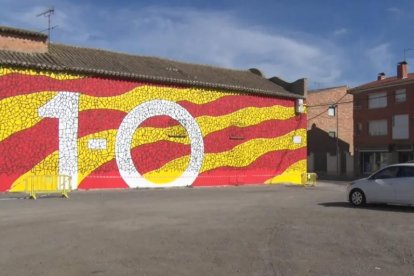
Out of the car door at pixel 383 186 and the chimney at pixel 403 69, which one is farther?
the chimney at pixel 403 69

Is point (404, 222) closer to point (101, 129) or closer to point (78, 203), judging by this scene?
point (78, 203)

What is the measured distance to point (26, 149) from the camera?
2430 cm

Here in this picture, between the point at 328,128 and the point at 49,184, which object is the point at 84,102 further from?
the point at 328,128

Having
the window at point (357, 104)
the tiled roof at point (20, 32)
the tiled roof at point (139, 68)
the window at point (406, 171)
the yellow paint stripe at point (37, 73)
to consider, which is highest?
the window at point (357, 104)

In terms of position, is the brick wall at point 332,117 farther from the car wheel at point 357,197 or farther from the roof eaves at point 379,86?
the car wheel at point 357,197

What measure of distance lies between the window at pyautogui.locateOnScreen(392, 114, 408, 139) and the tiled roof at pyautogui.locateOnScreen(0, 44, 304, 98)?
22.4 metres

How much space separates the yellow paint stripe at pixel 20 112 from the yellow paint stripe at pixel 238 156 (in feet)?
20.9

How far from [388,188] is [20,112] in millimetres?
15190

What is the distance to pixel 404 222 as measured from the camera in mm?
13773

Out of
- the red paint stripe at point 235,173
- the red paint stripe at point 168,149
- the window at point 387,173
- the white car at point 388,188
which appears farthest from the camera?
the red paint stripe at point 168,149

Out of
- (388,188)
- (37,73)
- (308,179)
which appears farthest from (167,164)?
(388,188)

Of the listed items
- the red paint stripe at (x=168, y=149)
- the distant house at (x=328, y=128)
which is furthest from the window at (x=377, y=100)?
the red paint stripe at (x=168, y=149)

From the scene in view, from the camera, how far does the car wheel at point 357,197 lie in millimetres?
18203

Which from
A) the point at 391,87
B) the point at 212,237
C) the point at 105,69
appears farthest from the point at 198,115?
the point at 391,87
